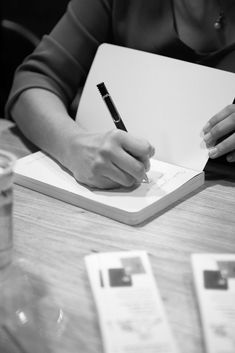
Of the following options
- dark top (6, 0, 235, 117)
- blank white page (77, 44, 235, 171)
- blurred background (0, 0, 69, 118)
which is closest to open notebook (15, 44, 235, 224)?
blank white page (77, 44, 235, 171)

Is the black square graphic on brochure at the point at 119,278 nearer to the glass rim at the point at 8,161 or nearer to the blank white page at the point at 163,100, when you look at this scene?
the glass rim at the point at 8,161

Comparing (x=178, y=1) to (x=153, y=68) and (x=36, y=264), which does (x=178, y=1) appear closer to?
(x=153, y=68)

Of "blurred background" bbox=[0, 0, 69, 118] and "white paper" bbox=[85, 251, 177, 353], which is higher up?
"white paper" bbox=[85, 251, 177, 353]

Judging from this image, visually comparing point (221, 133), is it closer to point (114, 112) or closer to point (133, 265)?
point (114, 112)

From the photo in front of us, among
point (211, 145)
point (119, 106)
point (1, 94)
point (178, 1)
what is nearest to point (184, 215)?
point (211, 145)

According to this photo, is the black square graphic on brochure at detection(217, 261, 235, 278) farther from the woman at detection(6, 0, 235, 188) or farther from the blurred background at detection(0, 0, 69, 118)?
the blurred background at detection(0, 0, 69, 118)

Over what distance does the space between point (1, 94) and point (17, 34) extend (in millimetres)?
220

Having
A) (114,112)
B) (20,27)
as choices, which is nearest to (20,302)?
(114,112)

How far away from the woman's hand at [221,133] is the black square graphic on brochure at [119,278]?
350 millimetres

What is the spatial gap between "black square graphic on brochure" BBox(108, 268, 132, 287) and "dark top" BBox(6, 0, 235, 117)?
608 millimetres

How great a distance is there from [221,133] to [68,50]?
1.45 ft

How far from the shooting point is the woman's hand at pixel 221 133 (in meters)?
0.90

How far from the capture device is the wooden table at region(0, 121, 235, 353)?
567 mm

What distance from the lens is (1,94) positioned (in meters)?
1.90
